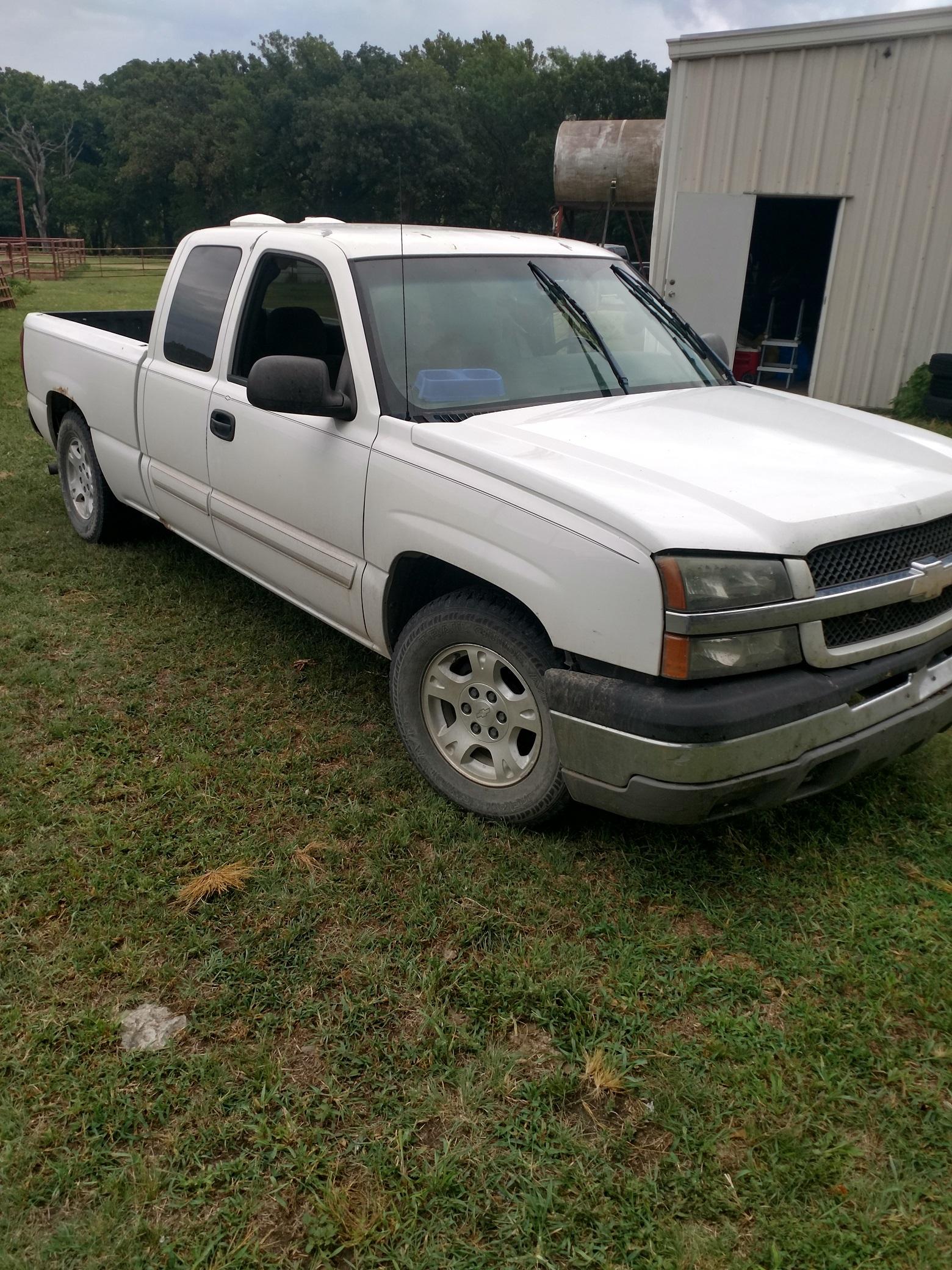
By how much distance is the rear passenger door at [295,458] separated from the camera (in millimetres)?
3469

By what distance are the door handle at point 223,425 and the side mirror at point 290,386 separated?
2.45 feet

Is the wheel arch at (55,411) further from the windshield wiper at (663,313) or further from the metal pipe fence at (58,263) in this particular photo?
the metal pipe fence at (58,263)

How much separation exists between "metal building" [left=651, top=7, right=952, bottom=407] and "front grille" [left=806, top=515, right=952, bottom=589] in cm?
841

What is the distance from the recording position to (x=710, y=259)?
1098cm

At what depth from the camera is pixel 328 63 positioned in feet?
194

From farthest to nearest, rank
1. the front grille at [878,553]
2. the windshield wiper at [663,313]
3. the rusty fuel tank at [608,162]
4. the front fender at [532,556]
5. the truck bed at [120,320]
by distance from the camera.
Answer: the rusty fuel tank at [608,162]
the truck bed at [120,320]
the windshield wiper at [663,313]
the front grille at [878,553]
the front fender at [532,556]

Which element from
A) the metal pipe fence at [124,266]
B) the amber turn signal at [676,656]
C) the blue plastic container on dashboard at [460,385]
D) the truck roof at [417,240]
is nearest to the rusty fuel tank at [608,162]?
the metal pipe fence at [124,266]

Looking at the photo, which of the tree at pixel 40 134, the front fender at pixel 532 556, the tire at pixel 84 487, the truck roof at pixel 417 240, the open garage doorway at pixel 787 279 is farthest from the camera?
the tree at pixel 40 134

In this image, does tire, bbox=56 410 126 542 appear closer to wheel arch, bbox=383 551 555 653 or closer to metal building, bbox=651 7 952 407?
wheel arch, bbox=383 551 555 653

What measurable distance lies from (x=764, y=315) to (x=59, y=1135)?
13.8 meters

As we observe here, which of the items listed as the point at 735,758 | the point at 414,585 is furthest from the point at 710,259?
the point at 735,758

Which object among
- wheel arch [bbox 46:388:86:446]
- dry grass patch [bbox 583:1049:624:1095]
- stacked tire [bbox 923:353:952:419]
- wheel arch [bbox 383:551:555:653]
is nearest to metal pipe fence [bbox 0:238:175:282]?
wheel arch [bbox 46:388:86:446]

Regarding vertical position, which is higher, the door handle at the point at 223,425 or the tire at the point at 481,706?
the door handle at the point at 223,425

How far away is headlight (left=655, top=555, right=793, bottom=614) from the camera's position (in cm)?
246
